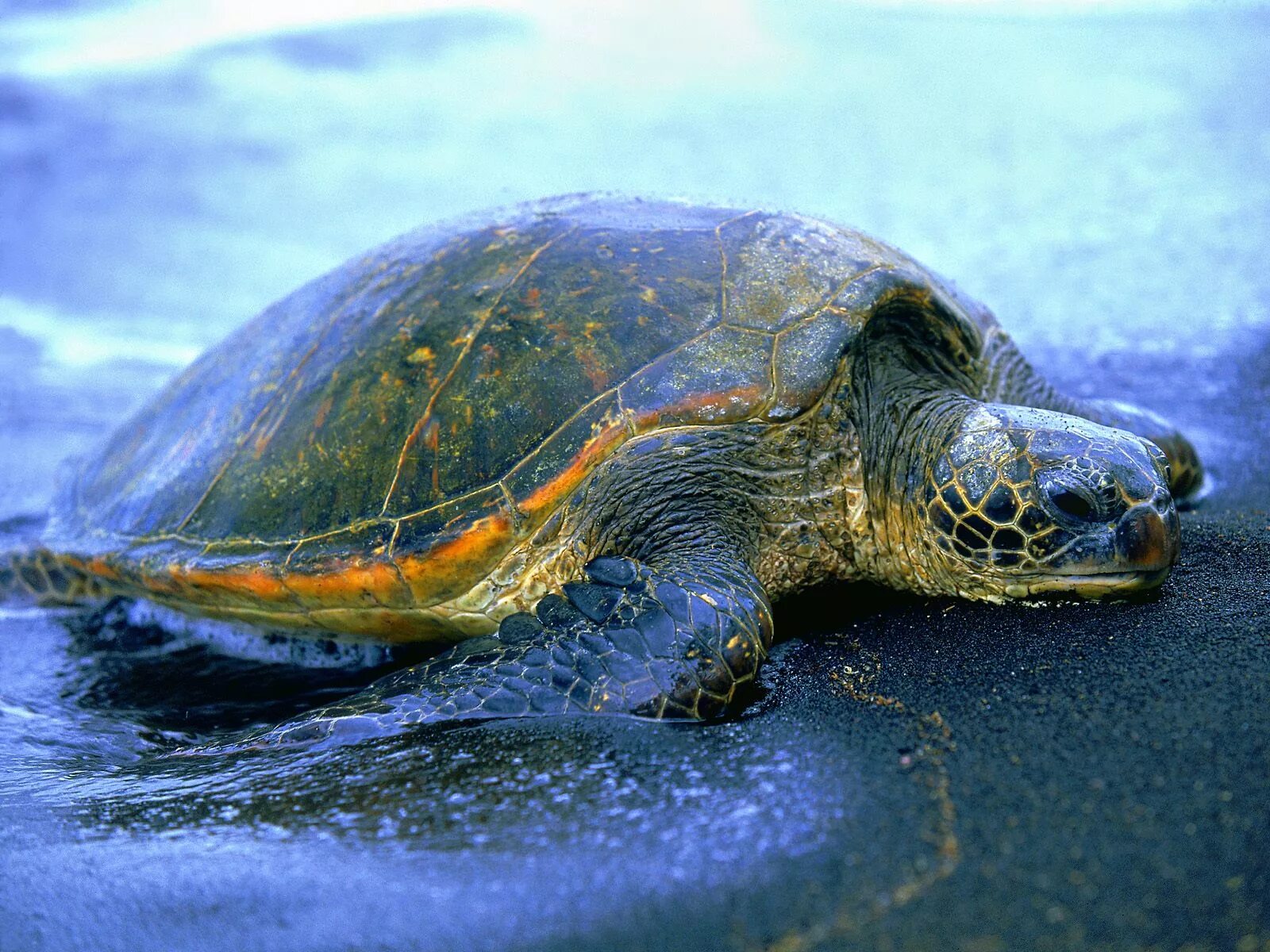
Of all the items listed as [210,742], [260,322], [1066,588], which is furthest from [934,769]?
[260,322]

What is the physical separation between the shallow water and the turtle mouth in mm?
54

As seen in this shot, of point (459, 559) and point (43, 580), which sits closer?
point (459, 559)

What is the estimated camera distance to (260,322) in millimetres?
4039

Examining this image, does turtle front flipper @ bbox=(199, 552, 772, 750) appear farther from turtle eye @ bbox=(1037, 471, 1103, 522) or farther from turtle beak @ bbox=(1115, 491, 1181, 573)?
turtle beak @ bbox=(1115, 491, 1181, 573)

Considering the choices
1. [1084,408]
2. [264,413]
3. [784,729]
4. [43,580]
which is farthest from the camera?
[43,580]

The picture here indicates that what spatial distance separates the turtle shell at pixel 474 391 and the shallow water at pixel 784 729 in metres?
0.43

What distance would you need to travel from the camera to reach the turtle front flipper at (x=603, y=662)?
2.31 metres

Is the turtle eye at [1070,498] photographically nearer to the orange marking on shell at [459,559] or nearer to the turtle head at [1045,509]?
the turtle head at [1045,509]

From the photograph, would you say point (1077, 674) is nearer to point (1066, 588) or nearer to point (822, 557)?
point (1066, 588)

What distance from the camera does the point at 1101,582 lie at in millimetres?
2602

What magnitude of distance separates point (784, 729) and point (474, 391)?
4.37 feet

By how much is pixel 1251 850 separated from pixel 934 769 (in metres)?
0.50

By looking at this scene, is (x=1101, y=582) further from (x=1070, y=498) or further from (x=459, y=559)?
(x=459, y=559)

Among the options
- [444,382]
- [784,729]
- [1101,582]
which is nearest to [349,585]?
[444,382]
